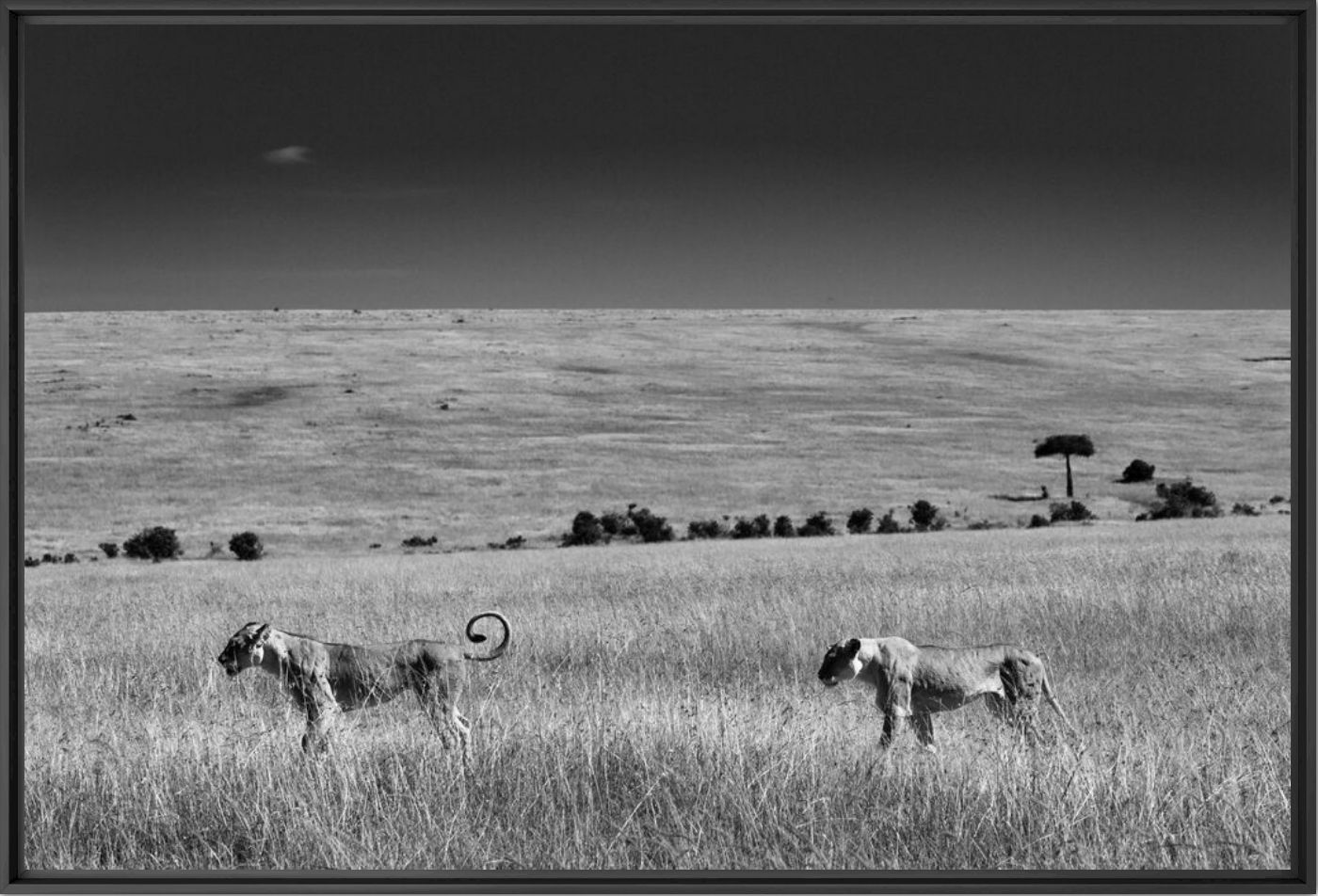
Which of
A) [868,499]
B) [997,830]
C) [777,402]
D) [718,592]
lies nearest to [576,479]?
[868,499]

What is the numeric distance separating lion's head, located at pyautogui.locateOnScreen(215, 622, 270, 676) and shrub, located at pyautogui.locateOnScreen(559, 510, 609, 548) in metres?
42.9

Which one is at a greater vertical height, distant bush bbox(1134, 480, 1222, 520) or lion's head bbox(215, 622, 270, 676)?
distant bush bbox(1134, 480, 1222, 520)

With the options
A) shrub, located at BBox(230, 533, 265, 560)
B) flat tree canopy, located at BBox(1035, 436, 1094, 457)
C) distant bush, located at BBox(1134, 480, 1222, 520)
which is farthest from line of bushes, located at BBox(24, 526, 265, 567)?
flat tree canopy, located at BBox(1035, 436, 1094, 457)

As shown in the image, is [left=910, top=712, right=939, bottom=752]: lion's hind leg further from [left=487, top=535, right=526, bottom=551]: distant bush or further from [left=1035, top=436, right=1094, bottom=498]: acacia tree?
[left=1035, top=436, right=1094, bottom=498]: acacia tree

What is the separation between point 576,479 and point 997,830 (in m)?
62.4

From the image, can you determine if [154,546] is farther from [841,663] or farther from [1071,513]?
[841,663]

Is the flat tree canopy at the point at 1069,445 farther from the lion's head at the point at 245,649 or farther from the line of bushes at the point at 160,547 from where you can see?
the lion's head at the point at 245,649

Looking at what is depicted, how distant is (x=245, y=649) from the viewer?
6020mm

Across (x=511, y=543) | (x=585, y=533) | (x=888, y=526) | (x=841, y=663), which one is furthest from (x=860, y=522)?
(x=841, y=663)

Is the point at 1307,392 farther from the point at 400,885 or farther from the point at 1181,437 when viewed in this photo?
Result: the point at 1181,437

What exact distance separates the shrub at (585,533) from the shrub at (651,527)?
1555 millimetres

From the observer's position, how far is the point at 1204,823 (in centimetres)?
506

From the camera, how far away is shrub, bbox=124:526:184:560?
4709 centimetres

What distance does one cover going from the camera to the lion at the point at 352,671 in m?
6.07
